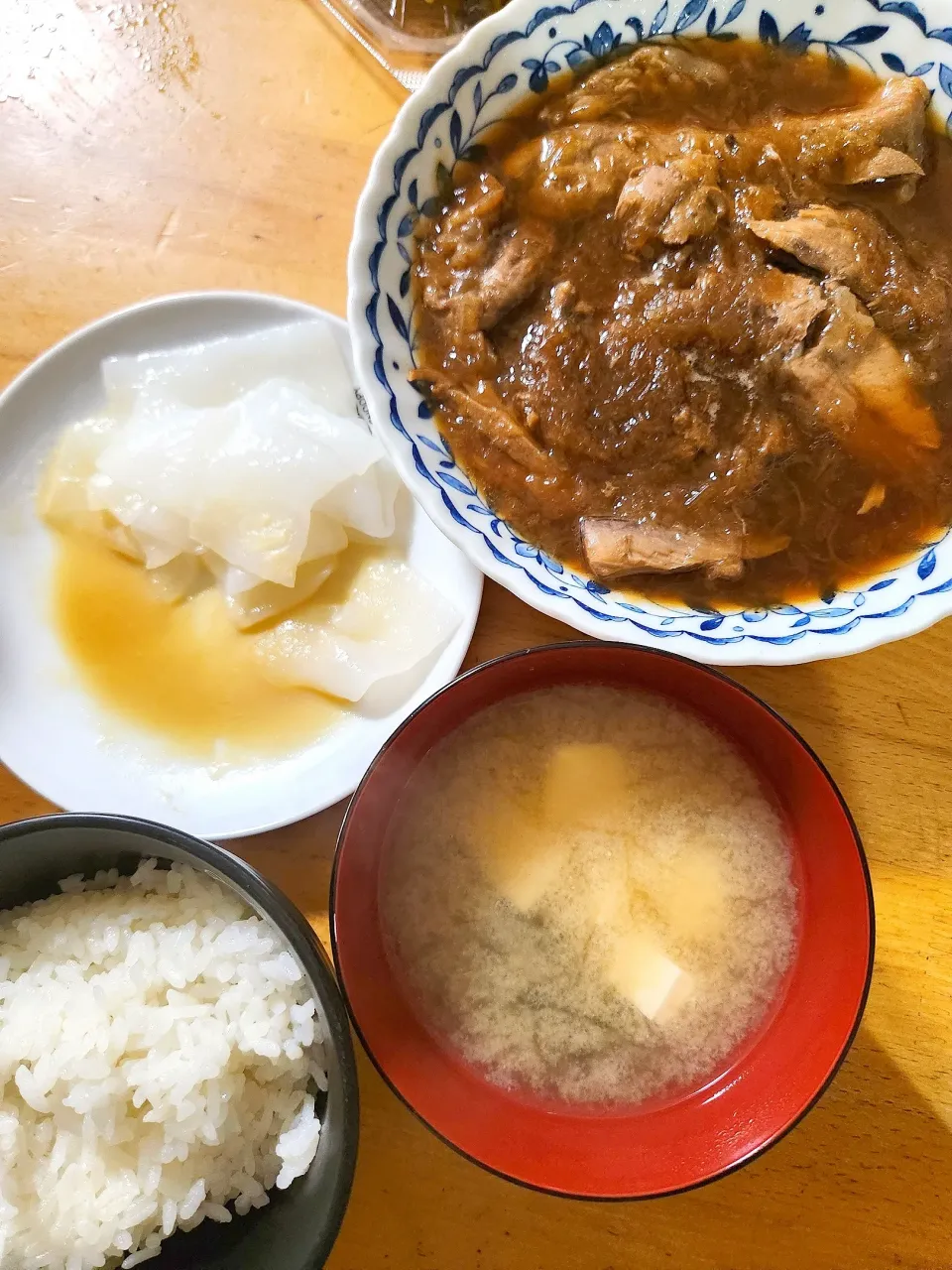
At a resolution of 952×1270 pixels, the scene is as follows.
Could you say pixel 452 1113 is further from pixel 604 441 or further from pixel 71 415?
pixel 71 415

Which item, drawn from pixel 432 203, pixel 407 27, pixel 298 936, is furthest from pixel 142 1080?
pixel 407 27

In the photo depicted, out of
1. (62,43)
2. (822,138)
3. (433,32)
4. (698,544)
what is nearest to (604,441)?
(698,544)

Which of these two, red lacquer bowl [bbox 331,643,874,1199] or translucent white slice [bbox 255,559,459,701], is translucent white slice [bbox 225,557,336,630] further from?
red lacquer bowl [bbox 331,643,874,1199]

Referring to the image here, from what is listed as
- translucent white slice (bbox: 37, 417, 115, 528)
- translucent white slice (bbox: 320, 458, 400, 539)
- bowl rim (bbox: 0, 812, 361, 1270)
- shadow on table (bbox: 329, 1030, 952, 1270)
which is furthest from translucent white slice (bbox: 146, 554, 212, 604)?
shadow on table (bbox: 329, 1030, 952, 1270)

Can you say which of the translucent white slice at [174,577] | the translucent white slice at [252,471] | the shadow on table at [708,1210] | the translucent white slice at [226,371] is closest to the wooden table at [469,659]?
the shadow on table at [708,1210]

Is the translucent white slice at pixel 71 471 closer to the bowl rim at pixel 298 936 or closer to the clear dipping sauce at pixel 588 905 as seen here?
the bowl rim at pixel 298 936

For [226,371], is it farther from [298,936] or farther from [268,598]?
[298,936]
